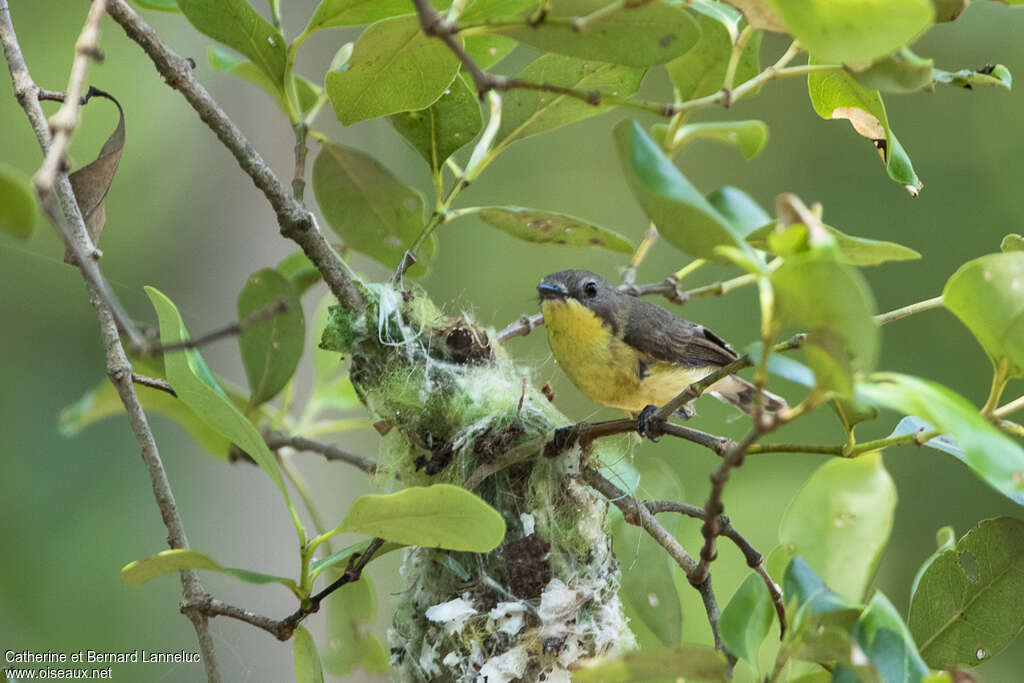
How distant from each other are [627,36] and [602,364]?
144 centimetres

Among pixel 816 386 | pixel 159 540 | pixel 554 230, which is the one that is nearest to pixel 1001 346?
pixel 816 386

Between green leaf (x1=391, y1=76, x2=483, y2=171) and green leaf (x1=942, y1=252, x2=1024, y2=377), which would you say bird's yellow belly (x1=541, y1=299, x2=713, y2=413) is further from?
green leaf (x1=942, y1=252, x2=1024, y2=377)

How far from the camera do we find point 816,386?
0.95m

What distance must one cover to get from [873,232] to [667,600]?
469 cm

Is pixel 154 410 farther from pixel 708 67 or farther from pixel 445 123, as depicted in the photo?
pixel 708 67

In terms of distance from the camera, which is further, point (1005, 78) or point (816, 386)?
point (1005, 78)

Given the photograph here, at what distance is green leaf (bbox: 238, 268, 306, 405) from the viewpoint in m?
2.14

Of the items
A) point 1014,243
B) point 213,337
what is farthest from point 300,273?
point 1014,243

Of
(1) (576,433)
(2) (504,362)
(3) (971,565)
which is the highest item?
(2) (504,362)

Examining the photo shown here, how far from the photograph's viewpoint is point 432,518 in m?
1.31

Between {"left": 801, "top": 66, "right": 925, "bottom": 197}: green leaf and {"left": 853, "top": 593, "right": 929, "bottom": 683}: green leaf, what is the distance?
725 millimetres

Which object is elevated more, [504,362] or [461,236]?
[461,236]

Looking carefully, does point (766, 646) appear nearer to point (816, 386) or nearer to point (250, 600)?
point (816, 386)

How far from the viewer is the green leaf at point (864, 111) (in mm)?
1499
